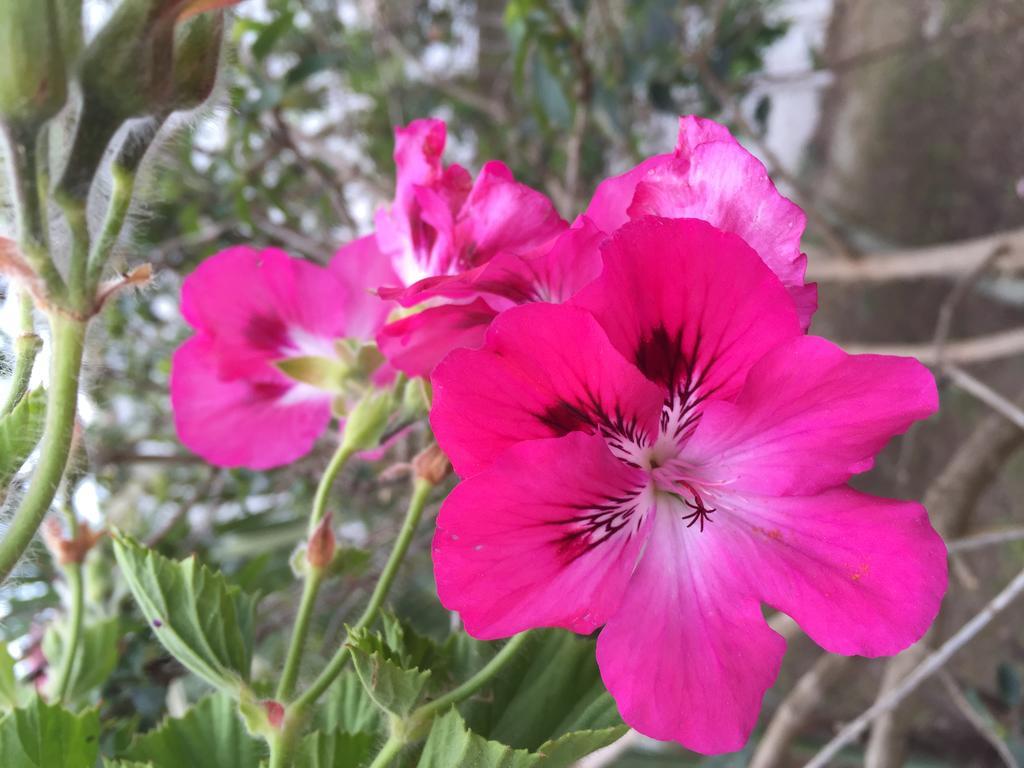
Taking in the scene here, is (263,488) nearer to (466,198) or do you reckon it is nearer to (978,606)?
(466,198)

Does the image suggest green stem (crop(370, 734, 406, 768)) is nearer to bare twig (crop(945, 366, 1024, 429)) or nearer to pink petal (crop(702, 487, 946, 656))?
pink petal (crop(702, 487, 946, 656))

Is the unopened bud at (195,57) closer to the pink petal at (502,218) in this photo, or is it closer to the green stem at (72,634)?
the pink petal at (502,218)

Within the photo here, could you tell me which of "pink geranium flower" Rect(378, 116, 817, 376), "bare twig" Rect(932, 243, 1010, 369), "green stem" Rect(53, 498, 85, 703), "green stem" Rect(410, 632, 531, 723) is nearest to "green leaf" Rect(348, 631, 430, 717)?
"green stem" Rect(410, 632, 531, 723)

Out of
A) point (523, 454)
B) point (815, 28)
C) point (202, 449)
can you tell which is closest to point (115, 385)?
point (202, 449)

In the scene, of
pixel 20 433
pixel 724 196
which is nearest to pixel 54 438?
pixel 20 433

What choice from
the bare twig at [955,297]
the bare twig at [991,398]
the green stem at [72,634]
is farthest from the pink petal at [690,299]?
the bare twig at [955,297]
